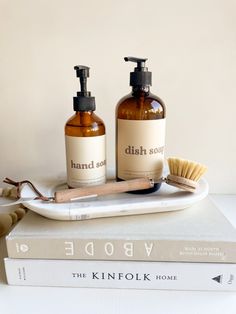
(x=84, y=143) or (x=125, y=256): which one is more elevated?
(x=84, y=143)

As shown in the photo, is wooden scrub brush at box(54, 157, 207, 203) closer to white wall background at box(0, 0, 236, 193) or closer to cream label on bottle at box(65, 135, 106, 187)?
cream label on bottle at box(65, 135, 106, 187)

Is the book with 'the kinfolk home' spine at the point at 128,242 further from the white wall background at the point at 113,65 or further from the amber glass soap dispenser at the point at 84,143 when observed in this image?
the white wall background at the point at 113,65

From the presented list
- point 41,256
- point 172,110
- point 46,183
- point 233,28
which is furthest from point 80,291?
point 233,28

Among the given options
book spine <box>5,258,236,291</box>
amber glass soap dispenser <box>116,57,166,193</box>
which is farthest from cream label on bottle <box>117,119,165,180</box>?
book spine <box>5,258,236,291</box>

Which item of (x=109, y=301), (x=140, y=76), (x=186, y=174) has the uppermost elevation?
(x=140, y=76)

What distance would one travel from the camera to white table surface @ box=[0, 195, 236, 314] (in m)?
0.27

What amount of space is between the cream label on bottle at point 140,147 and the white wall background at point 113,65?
0.16 meters

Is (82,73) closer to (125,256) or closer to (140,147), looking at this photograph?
(140,147)

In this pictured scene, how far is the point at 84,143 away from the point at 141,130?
0.25 feet

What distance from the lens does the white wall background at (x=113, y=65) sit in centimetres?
45

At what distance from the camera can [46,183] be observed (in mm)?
388

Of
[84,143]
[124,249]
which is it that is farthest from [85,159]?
[124,249]

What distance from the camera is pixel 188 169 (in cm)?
33

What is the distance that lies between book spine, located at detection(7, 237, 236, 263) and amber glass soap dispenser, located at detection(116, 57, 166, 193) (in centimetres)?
9
